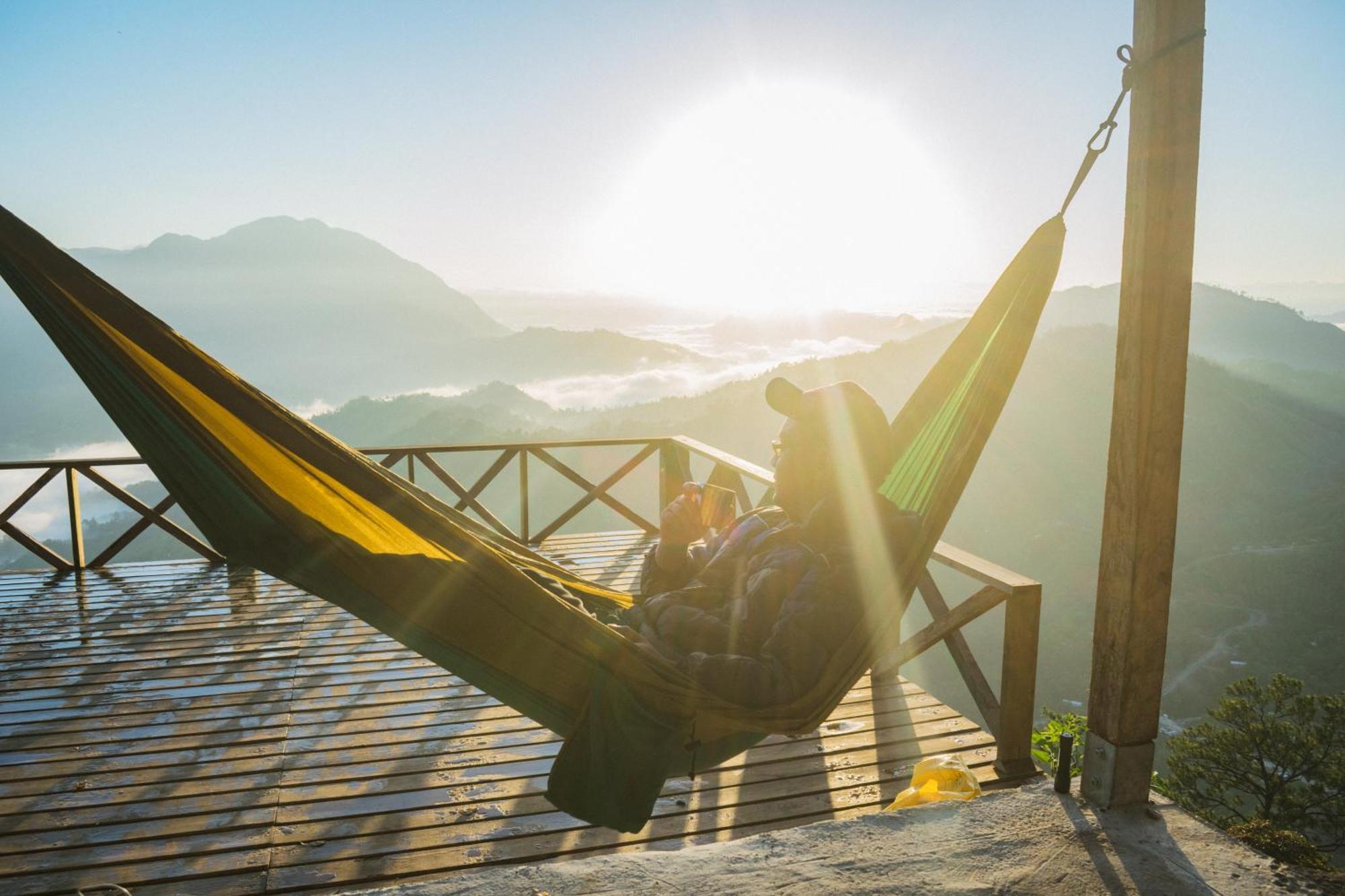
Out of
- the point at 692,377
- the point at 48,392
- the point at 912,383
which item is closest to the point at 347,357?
the point at 48,392

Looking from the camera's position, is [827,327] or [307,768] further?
[827,327]

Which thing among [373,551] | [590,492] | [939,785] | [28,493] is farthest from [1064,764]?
[28,493]

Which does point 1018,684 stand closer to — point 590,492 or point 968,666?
point 968,666

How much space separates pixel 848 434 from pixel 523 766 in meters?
1.25

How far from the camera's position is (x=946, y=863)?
5.07 feet

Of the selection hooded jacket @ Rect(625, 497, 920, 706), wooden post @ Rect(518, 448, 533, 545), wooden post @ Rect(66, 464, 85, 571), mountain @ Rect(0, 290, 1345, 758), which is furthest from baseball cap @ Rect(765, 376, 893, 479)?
mountain @ Rect(0, 290, 1345, 758)

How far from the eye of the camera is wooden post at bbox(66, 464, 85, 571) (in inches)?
157

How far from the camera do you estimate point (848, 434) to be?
6.26 feet

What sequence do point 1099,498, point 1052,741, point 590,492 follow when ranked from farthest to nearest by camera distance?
point 1099,498
point 1052,741
point 590,492

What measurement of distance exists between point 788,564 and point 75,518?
4139mm

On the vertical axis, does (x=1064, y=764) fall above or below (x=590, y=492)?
below

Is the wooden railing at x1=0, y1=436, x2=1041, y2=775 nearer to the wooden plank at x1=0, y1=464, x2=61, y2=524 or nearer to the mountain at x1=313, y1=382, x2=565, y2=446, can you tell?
the wooden plank at x1=0, y1=464, x2=61, y2=524

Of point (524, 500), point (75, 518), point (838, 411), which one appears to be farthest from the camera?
point (524, 500)

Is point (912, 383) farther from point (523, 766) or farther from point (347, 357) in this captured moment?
point (347, 357)
